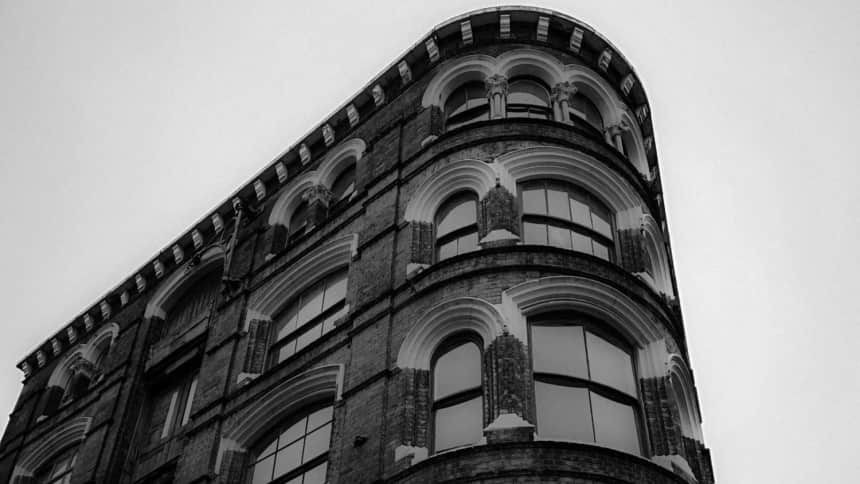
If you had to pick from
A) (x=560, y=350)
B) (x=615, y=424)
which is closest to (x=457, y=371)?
(x=560, y=350)

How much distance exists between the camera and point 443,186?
22.2 m

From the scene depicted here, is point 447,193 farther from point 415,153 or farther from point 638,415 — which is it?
point 638,415

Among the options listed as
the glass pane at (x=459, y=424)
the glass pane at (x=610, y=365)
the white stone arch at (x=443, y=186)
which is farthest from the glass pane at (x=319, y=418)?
the glass pane at (x=610, y=365)

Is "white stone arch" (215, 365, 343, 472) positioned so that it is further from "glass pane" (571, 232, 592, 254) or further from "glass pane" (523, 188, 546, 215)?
"glass pane" (571, 232, 592, 254)

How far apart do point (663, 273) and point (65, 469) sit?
617 inches

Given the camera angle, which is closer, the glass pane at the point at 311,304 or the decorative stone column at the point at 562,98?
the glass pane at the point at 311,304

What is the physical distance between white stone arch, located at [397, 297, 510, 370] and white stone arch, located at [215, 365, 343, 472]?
1834mm

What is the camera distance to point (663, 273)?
77.8 ft

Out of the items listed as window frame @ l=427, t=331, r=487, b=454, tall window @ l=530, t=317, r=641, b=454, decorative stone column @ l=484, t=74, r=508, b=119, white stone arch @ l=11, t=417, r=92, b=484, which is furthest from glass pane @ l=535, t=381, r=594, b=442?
white stone arch @ l=11, t=417, r=92, b=484

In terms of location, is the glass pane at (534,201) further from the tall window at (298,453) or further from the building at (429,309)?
the tall window at (298,453)

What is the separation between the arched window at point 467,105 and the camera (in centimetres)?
2431

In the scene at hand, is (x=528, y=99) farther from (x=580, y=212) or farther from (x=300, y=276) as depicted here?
(x=300, y=276)

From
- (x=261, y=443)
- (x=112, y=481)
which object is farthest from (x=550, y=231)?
(x=112, y=481)

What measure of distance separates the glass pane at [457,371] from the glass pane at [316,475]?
266 centimetres
